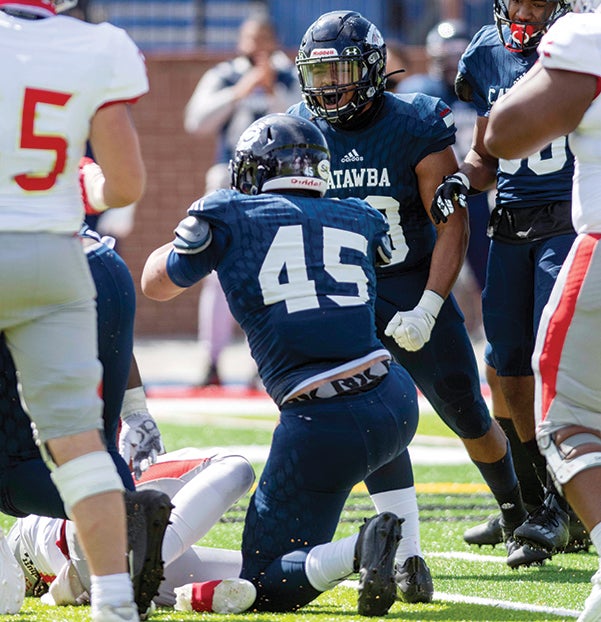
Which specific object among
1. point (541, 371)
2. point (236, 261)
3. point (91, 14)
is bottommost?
point (541, 371)

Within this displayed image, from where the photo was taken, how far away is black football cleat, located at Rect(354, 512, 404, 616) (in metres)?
3.38

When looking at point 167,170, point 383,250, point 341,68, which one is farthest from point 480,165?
point 167,170

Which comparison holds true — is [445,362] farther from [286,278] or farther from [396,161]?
[286,278]

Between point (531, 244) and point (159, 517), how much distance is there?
5.94 ft

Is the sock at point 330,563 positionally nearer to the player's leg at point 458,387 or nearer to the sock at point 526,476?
the player's leg at point 458,387

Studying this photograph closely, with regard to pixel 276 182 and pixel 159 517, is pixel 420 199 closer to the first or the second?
pixel 276 182

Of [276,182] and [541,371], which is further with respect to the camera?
[276,182]

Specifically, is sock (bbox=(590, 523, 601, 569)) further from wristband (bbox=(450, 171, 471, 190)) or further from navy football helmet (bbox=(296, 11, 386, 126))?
navy football helmet (bbox=(296, 11, 386, 126))

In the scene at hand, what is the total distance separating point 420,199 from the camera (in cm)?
462

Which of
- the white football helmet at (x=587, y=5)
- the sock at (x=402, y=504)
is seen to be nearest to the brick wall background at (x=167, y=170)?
the sock at (x=402, y=504)

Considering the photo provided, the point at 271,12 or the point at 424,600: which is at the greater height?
the point at 271,12

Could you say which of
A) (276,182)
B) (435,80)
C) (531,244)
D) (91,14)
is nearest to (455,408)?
(531,244)

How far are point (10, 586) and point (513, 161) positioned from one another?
7.05 ft

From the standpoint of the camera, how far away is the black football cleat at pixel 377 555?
3381 mm
